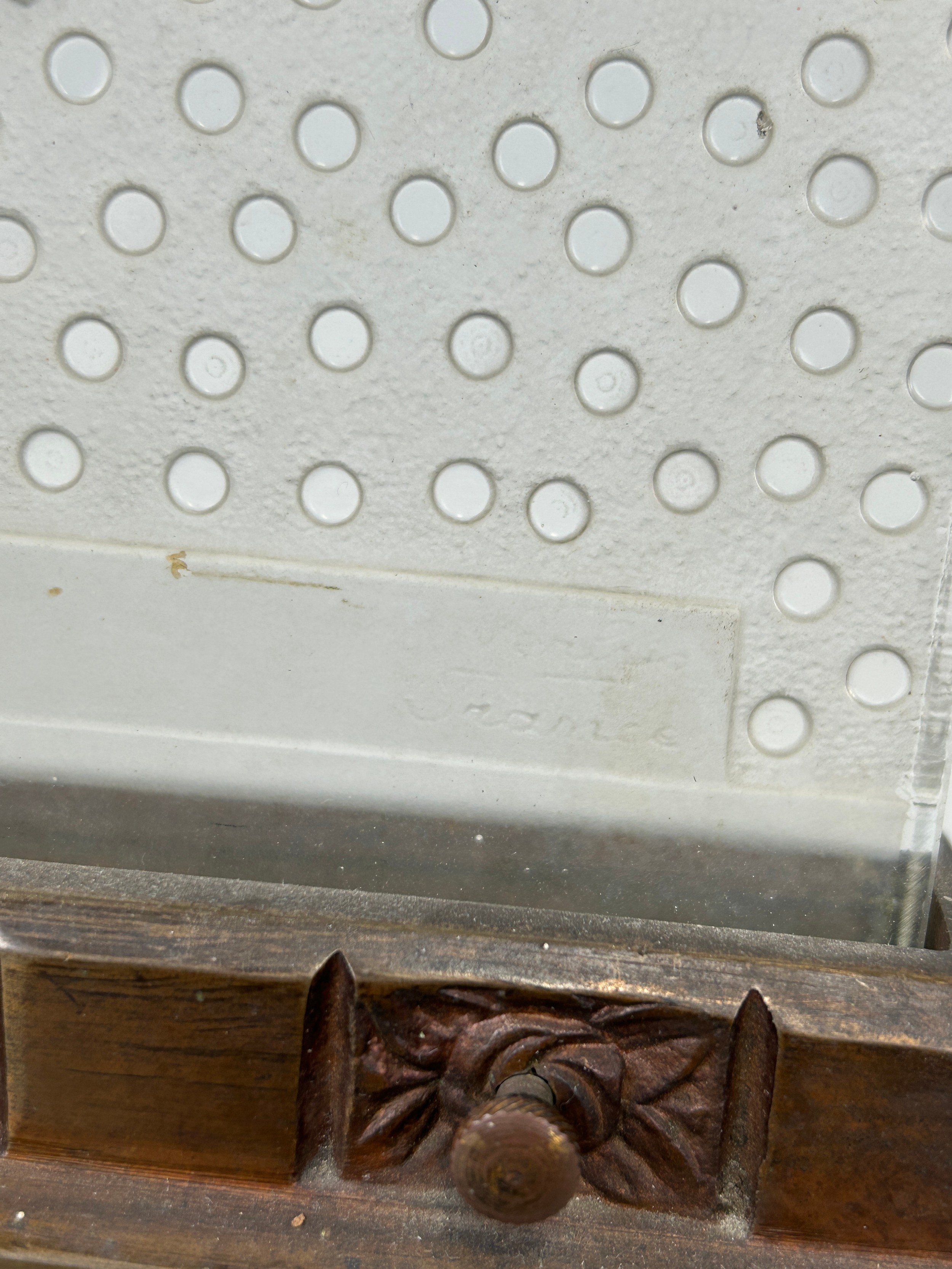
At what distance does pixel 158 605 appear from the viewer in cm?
73

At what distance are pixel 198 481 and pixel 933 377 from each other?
0.58 meters

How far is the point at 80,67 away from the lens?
666mm

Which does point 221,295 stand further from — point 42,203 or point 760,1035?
point 760,1035

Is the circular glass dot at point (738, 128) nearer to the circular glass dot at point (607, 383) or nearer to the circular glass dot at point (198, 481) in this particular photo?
the circular glass dot at point (607, 383)

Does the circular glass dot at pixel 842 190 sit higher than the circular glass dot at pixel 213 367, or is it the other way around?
the circular glass dot at pixel 842 190

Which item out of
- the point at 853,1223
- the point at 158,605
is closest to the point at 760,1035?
the point at 853,1223

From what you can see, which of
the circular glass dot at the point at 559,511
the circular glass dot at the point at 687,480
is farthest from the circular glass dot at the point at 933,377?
the circular glass dot at the point at 559,511

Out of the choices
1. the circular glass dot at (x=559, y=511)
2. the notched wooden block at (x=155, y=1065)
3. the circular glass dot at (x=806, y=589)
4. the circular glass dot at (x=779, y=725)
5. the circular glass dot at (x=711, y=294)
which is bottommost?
the notched wooden block at (x=155, y=1065)

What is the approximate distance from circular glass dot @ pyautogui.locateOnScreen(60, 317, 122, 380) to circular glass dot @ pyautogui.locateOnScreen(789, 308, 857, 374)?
0.53 m

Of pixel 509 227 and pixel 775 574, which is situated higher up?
pixel 509 227

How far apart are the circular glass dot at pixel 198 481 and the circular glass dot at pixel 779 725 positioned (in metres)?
0.47

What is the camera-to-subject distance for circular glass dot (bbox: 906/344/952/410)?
669 mm

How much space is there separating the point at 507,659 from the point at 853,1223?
17.8 inches

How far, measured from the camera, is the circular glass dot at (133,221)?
0.68 meters
